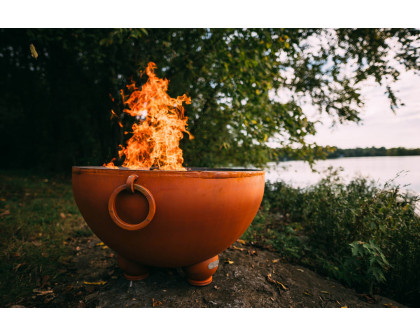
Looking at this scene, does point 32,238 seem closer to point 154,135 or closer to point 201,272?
point 154,135

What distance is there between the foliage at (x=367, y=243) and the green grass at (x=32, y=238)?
243 cm

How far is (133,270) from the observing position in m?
2.05

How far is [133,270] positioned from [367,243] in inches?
91.6

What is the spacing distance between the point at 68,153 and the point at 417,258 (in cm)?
1002

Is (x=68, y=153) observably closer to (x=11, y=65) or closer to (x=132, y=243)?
(x=11, y=65)

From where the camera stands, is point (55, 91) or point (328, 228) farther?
point (55, 91)

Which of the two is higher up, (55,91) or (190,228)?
(55,91)

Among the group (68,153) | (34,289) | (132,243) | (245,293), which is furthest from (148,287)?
(68,153)

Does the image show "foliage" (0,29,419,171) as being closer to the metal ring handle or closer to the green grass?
the green grass

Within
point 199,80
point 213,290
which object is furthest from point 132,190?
point 199,80

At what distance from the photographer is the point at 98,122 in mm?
8312

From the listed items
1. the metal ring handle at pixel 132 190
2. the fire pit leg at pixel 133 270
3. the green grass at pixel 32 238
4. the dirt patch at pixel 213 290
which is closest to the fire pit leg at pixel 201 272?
the dirt patch at pixel 213 290

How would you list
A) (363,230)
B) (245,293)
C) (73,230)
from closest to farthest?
(245,293), (363,230), (73,230)

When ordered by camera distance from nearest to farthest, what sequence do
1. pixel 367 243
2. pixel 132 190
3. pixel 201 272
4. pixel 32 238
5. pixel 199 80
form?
pixel 132 190
pixel 201 272
pixel 367 243
pixel 32 238
pixel 199 80
